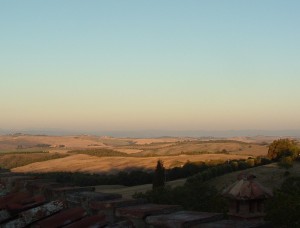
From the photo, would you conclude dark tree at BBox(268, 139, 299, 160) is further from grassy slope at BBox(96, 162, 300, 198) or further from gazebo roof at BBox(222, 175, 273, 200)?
gazebo roof at BBox(222, 175, 273, 200)

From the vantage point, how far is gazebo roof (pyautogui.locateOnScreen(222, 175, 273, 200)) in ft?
15.9

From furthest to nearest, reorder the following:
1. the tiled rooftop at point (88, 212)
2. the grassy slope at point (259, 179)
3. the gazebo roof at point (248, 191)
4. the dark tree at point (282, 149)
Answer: the dark tree at point (282, 149) < the grassy slope at point (259, 179) < the gazebo roof at point (248, 191) < the tiled rooftop at point (88, 212)

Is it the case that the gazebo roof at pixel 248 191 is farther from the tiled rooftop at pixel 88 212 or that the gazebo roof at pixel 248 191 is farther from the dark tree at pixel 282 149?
the dark tree at pixel 282 149

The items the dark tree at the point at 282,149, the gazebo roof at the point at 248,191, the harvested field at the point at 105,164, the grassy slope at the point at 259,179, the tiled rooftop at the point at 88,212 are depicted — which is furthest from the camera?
the harvested field at the point at 105,164

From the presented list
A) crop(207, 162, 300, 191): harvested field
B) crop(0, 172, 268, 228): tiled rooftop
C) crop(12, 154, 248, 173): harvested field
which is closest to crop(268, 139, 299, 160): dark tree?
crop(207, 162, 300, 191): harvested field

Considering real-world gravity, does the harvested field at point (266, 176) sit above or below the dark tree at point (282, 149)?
below

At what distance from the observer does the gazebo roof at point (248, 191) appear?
4.85 m

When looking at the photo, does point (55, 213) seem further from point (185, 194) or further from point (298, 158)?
point (298, 158)

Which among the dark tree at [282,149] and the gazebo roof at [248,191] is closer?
the gazebo roof at [248,191]

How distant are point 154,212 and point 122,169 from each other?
95.2 meters

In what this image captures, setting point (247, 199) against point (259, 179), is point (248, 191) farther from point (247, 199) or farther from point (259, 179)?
point (259, 179)

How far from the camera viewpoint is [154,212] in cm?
490

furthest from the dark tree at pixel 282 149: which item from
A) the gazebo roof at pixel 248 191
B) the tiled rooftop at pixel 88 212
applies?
the gazebo roof at pixel 248 191

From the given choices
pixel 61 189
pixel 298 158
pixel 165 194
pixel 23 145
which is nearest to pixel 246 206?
pixel 61 189
